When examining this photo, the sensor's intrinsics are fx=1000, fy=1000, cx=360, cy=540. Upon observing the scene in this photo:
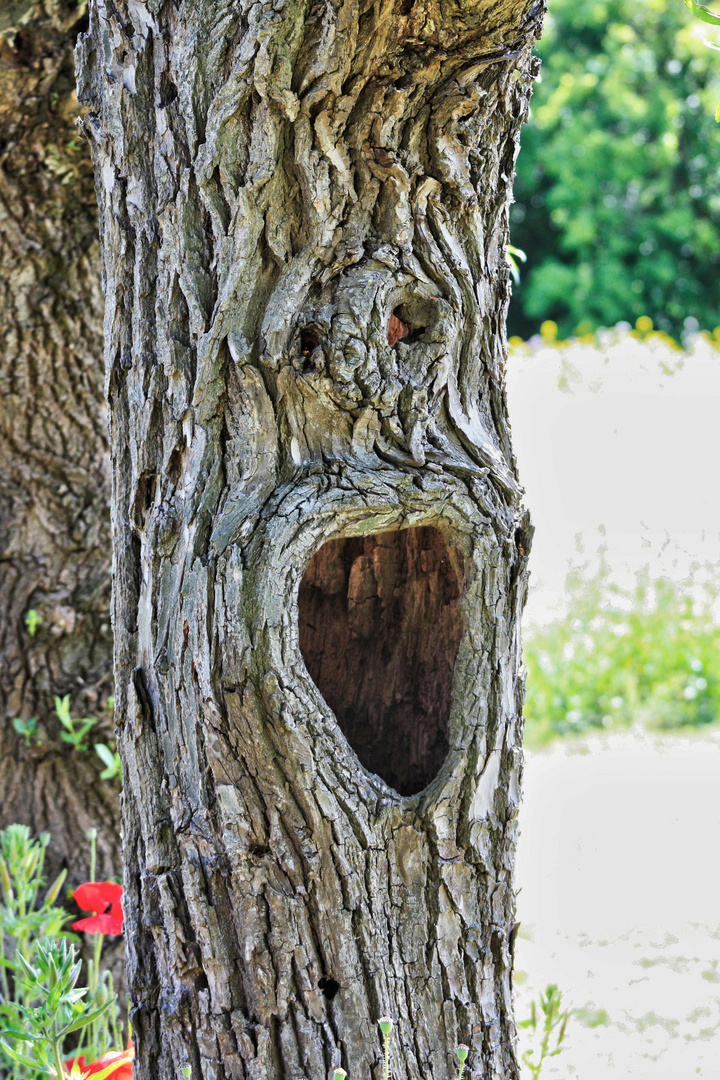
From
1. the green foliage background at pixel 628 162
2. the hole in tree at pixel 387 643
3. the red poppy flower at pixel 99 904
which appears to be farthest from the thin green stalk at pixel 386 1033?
the green foliage background at pixel 628 162

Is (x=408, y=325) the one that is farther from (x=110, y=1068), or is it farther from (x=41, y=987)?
(x=110, y=1068)

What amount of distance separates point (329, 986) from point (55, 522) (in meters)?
1.69

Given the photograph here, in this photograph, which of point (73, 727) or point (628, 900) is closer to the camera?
point (73, 727)

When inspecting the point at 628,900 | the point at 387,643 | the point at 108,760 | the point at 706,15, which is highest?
the point at 706,15

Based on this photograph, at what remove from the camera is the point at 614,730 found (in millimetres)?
5531

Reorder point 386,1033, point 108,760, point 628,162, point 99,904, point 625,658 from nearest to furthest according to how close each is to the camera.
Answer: point 386,1033, point 99,904, point 108,760, point 625,658, point 628,162

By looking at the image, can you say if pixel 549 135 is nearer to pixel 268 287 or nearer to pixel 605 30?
pixel 605 30

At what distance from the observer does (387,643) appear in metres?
1.88

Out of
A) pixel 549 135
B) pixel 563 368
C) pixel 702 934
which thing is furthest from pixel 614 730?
pixel 549 135

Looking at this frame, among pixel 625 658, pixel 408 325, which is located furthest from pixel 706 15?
pixel 625 658

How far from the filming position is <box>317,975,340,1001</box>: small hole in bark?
5.06 feet

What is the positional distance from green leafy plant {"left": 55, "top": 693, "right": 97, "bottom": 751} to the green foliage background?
13706 mm

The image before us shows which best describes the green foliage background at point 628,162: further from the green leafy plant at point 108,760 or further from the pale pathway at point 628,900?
the green leafy plant at point 108,760

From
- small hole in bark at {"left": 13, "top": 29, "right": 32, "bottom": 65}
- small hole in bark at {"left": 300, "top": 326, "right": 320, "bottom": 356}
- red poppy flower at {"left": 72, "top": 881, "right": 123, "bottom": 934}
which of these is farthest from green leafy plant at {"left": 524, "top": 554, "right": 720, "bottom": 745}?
small hole in bark at {"left": 300, "top": 326, "right": 320, "bottom": 356}
